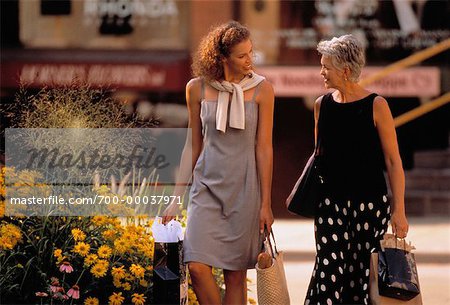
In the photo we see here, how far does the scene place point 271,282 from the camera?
19.2 feet

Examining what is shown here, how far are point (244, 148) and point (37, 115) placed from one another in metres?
1.62

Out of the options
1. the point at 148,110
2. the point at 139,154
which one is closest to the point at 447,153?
the point at 148,110

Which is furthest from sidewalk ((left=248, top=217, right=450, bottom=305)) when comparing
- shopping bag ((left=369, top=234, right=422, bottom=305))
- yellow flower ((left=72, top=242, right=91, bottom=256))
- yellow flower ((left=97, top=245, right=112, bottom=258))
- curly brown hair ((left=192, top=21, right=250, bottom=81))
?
curly brown hair ((left=192, top=21, right=250, bottom=81))

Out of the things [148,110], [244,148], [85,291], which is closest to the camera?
[244,148]

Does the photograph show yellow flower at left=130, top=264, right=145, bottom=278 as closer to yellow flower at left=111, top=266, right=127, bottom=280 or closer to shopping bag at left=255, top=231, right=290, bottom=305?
yellow flower at left=111, top=266, right=127, bottom=280

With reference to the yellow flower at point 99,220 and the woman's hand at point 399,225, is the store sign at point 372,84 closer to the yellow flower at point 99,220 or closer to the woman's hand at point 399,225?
the yellow flower at point 99,220

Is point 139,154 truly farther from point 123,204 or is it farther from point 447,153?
point 447,153

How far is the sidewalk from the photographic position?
8938 mm

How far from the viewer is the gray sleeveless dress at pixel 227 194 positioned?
5848mm

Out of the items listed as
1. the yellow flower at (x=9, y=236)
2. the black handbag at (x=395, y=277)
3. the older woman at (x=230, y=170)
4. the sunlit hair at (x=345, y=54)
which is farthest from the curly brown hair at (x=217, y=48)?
the yellow flower at (x=9, y=236)

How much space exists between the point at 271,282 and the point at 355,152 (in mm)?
809

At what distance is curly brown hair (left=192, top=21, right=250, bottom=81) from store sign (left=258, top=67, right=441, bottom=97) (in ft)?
29.7

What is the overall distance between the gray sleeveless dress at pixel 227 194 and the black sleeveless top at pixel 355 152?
0.43m

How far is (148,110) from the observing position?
15.0 meters
